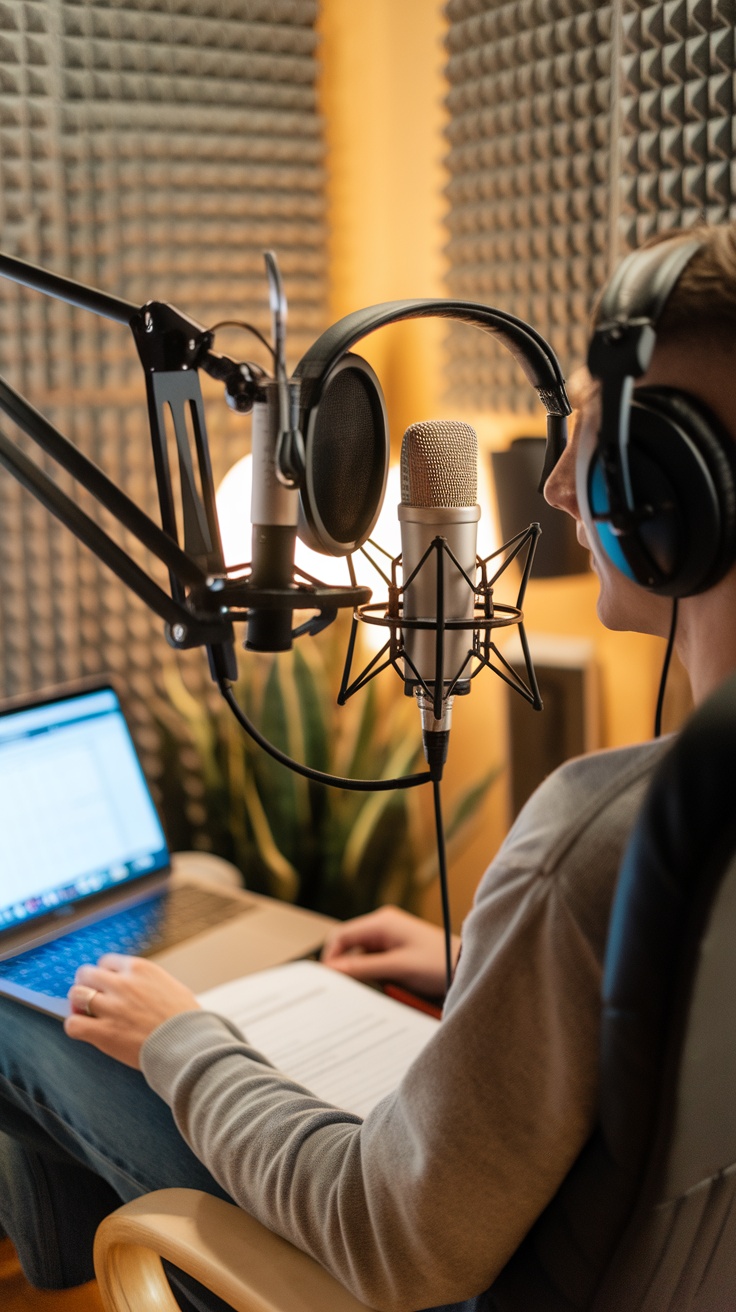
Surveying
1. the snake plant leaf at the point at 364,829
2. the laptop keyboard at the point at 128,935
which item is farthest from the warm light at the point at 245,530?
the laptop keyboard at the point at 128,935

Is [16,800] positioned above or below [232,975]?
above

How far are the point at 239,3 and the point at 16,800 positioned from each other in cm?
159

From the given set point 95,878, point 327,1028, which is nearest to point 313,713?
point 95,878

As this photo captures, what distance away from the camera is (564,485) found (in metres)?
0.78

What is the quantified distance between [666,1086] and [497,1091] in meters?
0.10

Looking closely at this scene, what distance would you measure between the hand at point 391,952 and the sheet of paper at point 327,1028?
0.15ft

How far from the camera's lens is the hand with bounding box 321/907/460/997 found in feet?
3.95

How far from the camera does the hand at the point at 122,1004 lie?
2.88 feet

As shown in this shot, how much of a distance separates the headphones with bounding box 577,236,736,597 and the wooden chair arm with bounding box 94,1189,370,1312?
476 millimetres

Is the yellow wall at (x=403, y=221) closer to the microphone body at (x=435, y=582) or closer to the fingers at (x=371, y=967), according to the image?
the fingers at (x=371, y=967)

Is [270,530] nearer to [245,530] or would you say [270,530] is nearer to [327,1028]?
[327,1028]

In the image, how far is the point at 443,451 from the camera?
0.72 metres

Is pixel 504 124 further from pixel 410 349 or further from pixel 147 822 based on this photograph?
pixel 147 822

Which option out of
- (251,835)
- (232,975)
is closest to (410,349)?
(251,835)
